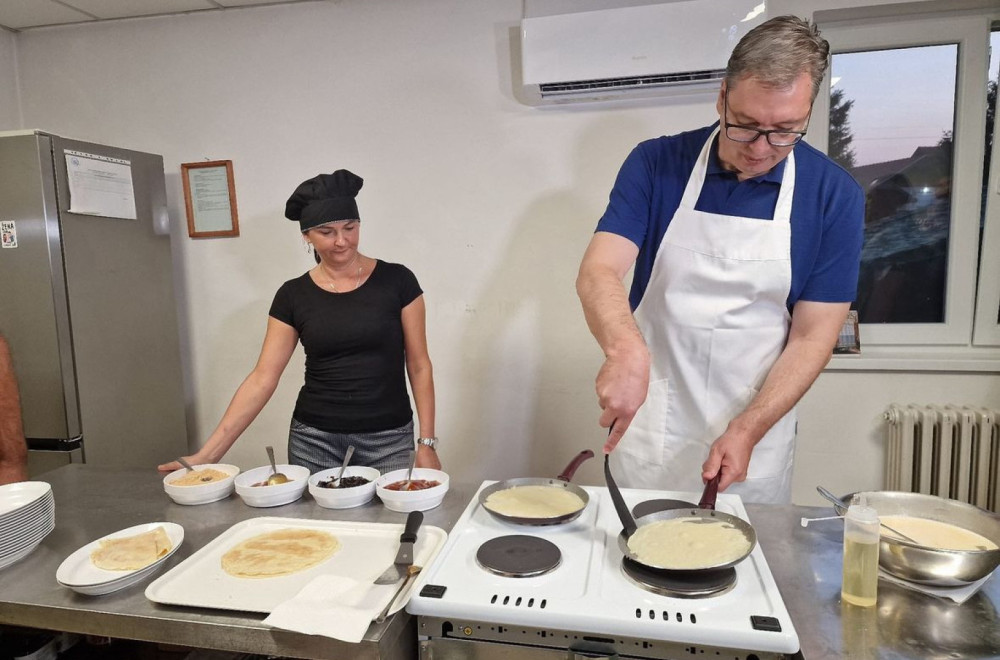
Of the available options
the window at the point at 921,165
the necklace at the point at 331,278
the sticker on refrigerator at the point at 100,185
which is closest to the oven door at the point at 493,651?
the necklace at the point at 331,278

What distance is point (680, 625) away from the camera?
33.3 inches

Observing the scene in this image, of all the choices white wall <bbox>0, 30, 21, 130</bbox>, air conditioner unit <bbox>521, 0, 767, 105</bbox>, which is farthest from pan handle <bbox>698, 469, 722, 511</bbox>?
white wall <bbox>0, 30, 21, 130</bbox>

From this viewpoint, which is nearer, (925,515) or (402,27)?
(925,515)

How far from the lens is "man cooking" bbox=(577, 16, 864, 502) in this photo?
1440 millimetres

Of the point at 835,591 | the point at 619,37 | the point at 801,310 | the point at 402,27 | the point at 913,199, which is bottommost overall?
the point at 835,591

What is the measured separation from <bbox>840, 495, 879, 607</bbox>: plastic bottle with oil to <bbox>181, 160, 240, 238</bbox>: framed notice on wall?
9.51ft

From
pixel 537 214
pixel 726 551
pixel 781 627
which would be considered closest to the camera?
pixel 781 627

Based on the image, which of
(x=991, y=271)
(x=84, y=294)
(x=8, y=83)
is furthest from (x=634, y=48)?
(x=8, y=83)

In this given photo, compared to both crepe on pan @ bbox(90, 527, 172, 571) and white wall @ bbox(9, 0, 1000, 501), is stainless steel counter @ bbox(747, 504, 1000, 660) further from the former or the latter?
white wall @ bbox(9, 0, 1000, 501)

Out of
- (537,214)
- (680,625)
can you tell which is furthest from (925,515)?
(537,214)

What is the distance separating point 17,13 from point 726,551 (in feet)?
12.4

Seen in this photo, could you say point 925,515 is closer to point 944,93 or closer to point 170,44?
point 944,93

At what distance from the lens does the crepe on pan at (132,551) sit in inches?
44.3

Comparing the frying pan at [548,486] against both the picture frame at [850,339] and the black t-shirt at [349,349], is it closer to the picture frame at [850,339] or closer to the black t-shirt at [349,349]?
the black t-shirt at [349,349]
